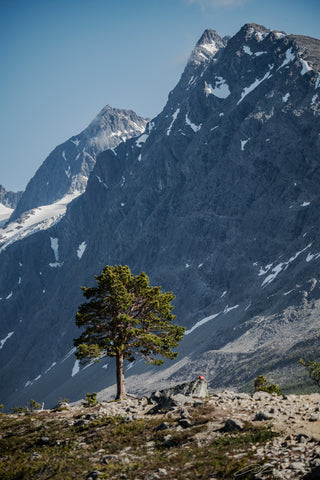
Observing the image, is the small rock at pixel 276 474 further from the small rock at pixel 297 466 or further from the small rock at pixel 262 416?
the small rock at pixel 262 416

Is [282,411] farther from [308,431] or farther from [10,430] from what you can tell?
[10,430]

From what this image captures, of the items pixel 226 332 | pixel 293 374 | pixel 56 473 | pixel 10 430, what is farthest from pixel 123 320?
pixel 226 332

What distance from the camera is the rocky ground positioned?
14.9 meters

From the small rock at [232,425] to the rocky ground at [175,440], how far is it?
0.03 metres

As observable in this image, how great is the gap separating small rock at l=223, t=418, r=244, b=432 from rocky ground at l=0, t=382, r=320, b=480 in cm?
3

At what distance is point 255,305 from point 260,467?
180954 millimetres

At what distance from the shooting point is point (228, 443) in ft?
55.1

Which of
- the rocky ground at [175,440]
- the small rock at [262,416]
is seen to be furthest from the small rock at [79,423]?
the small rock at [262,416]

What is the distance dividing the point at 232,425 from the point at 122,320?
523 inches

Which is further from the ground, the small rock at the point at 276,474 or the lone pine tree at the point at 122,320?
the lone pine tree at the point at 122,320

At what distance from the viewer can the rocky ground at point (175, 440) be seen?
14908 mm

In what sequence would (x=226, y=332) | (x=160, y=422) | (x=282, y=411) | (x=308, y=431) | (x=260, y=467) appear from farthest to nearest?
(x=226, y=332)
(x=160, y=422)
(x=282, y=411)
(x=308, y=431)
(x=260, y=467)

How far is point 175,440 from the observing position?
18344 mm

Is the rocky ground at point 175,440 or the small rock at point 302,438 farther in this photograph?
the small rock at point 302,438
